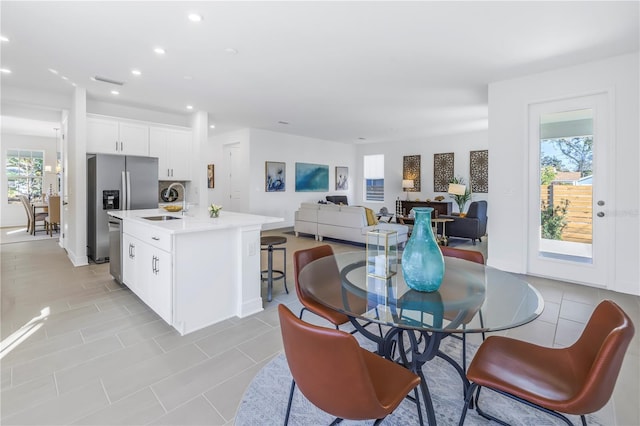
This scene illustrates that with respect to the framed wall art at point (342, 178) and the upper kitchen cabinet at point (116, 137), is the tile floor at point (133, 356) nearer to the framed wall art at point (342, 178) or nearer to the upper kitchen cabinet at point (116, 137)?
the upper kitchen cabinet at point (116, 137)

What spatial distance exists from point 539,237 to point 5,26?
20.6ft

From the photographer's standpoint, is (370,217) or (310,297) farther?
(370,217)

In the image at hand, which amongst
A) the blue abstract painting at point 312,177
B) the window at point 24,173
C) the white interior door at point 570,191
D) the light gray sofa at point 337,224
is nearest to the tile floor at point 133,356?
the white interior door at point 570,191

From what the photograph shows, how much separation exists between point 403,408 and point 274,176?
7.11m

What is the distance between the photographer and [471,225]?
644 cm

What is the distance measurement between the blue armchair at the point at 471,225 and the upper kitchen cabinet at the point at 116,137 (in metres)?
6.18

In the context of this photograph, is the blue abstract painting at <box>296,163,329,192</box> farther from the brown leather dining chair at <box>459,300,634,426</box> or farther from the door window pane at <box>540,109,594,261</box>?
the brown leather dining chair at <box>459,300,634,426</box>

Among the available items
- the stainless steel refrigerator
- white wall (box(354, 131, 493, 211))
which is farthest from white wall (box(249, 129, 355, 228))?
the stainless steel refrigerator

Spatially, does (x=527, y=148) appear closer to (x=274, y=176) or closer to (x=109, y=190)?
(x=274, y=176)

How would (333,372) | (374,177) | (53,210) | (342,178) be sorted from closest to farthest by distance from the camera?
(333,372)
(53,210)
(342,178)
(374,177)

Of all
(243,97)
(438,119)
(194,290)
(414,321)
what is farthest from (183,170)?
(414,321)

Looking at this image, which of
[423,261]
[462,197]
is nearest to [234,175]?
[462,197]

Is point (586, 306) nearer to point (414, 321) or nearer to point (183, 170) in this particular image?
point (414, 321)

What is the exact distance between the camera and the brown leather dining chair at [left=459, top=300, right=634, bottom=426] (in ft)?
3.47
